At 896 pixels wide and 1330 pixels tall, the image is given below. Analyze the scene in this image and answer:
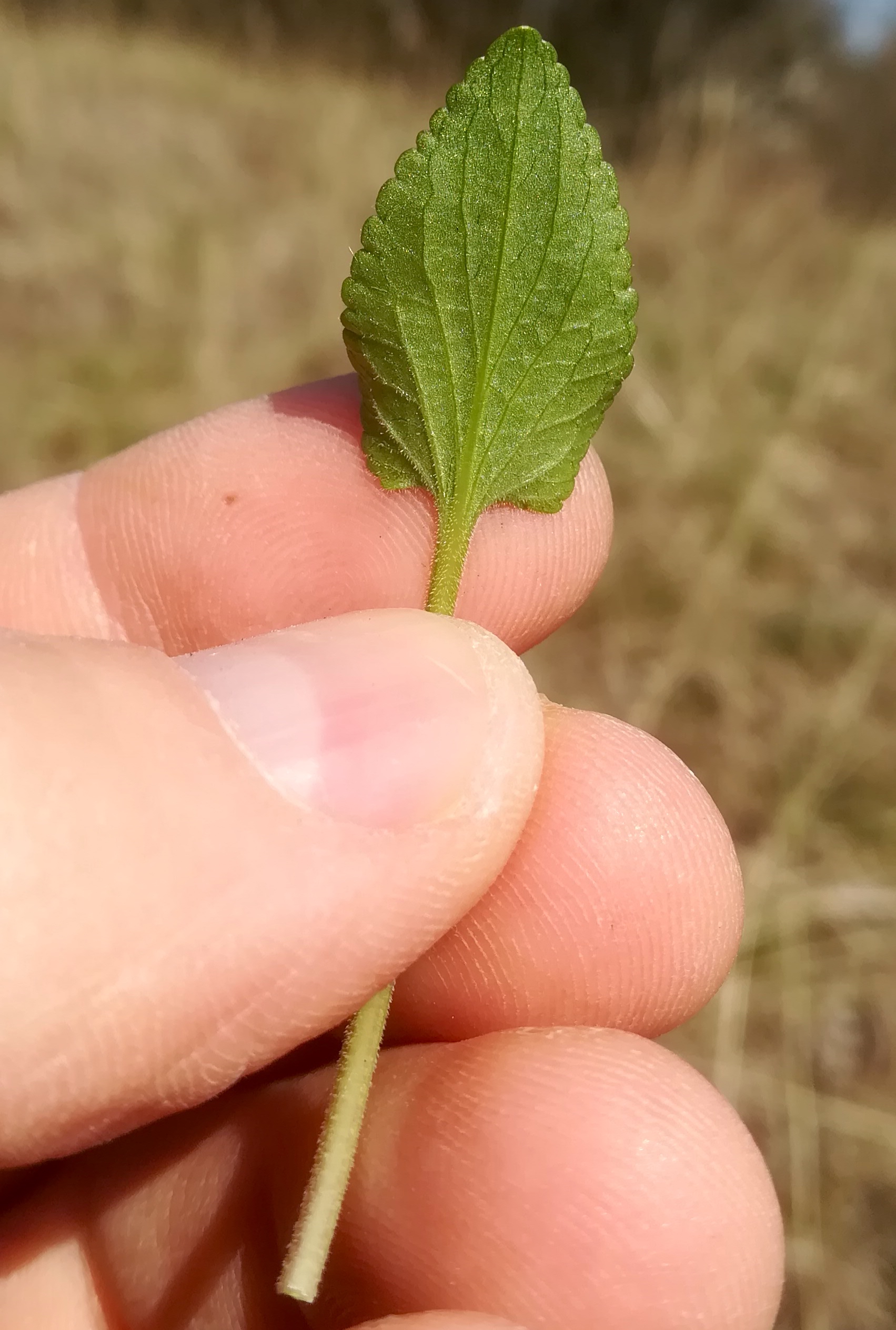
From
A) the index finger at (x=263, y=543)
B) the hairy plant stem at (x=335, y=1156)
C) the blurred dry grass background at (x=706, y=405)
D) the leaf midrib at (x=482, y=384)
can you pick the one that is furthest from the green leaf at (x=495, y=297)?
the blurred dry grass background at (x=706, y=405)

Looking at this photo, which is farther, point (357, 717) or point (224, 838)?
point (357, 717)

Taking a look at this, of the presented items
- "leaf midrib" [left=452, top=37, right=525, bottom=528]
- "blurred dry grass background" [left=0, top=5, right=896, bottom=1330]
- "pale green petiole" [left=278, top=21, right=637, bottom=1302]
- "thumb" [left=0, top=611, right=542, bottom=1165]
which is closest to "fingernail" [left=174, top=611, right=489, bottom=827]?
"thumb" [left=0, top=611, right=542, bottom=1165]

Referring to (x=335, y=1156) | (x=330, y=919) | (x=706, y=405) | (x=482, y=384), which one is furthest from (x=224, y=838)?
(x=706, y=405)

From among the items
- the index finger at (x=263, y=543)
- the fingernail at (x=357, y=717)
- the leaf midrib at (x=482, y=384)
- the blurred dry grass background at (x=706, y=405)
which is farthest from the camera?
the blurred dry grass background at (x=706, y=405)

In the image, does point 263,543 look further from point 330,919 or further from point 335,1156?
point 335,1156

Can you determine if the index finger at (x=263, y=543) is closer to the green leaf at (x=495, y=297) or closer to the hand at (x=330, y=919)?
the hand at (x=330, y=919)

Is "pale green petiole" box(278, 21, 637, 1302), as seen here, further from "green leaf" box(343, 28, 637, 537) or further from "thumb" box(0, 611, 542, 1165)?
"thumb" box(0, 611, 542, 1165)
